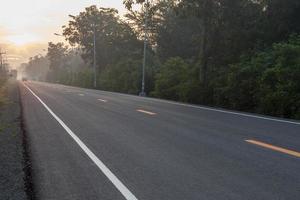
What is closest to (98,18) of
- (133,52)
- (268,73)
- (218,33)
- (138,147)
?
(133,52)

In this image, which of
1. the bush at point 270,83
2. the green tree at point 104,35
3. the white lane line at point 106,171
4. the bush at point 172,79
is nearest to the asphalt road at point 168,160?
the white lane line at point 106,171

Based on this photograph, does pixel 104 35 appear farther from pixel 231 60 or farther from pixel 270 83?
pixel 270 83

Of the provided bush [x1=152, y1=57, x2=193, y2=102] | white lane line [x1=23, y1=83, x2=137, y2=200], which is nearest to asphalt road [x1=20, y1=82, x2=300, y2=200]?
white lane line [x1=23, y1=83, x2=137, y2=200]

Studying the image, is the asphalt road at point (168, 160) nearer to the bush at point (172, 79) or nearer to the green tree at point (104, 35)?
the bush at point (172, 79)

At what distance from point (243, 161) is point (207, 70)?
80.7 ft

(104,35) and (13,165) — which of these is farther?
(104,35)

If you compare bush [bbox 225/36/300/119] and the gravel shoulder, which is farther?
bush [bbox 225/36/300/119]

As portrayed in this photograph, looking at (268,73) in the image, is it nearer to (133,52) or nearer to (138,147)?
(138,147)

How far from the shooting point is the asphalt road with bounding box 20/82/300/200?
637cm

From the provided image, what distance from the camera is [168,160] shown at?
27.8ft

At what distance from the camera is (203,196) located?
6.04 meters

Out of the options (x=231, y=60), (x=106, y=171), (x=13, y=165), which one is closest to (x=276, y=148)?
(x=106, y=171)

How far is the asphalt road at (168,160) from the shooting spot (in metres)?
6.37

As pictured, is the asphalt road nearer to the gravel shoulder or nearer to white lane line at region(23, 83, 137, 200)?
white lane line at region(23, 83, 137, 200)
